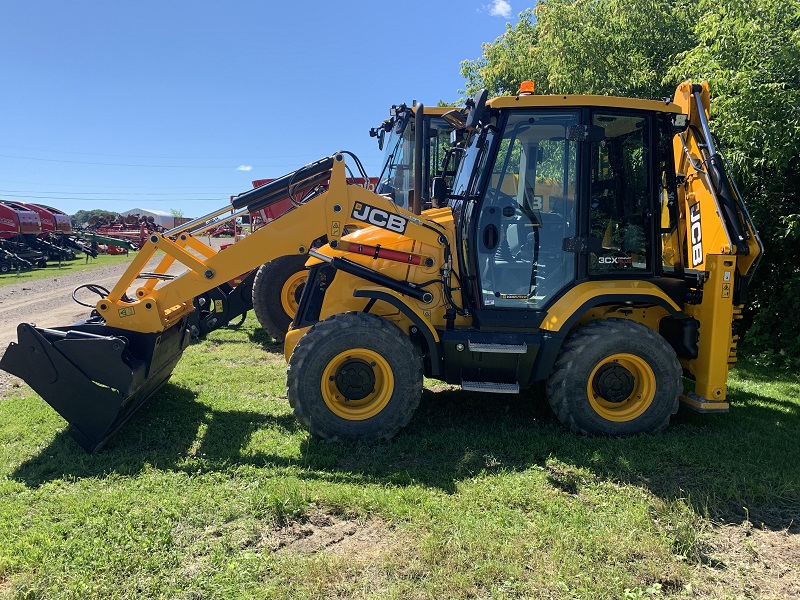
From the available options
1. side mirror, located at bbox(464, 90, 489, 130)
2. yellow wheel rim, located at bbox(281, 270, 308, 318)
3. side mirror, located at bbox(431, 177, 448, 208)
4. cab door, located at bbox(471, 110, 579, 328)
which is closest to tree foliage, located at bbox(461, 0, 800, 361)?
cab door, located at bbox(471, 110, 579, 328)

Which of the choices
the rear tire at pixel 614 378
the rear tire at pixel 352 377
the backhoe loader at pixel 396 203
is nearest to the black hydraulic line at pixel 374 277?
the rear tire at pixel 352 377

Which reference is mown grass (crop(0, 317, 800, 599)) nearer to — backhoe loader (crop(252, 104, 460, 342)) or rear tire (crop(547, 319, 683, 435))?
rear tire (crop(547, 319, 683, 435))

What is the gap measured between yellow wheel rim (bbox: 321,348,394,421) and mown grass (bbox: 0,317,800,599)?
0.29 m

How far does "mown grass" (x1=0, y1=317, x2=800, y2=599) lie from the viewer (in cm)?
284

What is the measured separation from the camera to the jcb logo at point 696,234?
15.5 feet

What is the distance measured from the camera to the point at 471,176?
4.66m

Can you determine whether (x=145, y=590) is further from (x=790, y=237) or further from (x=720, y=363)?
(x=790, y=237)

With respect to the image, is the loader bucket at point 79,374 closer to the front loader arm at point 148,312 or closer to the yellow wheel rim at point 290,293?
the front loader arm at point 148,312

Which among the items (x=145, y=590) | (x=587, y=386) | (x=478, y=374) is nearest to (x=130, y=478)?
(x=145, y=590)

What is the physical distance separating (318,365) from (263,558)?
5.38 feet

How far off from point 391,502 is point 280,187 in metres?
2.80

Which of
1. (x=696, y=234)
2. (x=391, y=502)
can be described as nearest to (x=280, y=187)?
(x=391, y=502)

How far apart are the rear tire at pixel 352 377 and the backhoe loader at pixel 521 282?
11 millimetres

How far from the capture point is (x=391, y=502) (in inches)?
139
